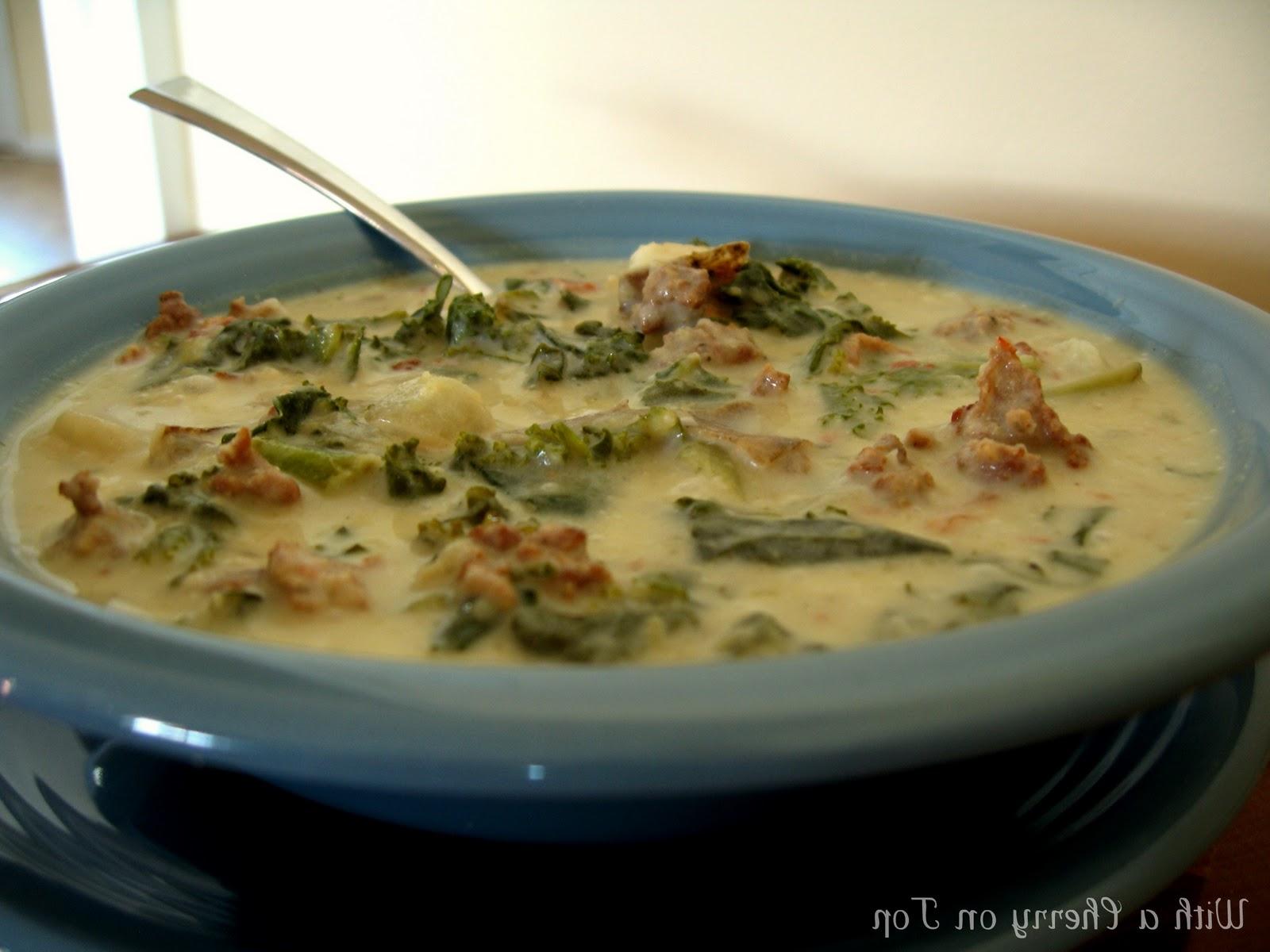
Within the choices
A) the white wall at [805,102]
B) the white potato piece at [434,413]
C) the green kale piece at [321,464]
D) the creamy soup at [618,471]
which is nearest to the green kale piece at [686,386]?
the creamy soup at [618,471]

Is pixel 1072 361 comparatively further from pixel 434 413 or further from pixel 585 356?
pixel 434 413

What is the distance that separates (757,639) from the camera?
113 centimetres

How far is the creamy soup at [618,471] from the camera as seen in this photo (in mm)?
1192

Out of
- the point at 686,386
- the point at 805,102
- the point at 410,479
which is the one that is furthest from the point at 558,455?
the point at 805,102

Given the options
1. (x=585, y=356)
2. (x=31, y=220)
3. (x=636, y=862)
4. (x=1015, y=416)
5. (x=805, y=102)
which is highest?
(x=805, y=102)

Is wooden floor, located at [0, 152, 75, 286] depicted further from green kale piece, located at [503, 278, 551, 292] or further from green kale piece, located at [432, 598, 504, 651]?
green kale piece, located at [432, 598, 504, 651]

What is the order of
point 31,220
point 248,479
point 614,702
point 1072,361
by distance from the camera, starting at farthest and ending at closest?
point 31,220 < point 1072,361 < point 248,479 < point 614,702

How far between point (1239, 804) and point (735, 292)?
50.0 inches

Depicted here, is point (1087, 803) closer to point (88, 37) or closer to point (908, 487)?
point (908, 487)

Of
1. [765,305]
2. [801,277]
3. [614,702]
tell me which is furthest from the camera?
[801,277]

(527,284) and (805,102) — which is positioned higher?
(805,102)

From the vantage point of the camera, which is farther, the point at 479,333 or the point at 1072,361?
the point at 479,333

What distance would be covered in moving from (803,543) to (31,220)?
23.7ft

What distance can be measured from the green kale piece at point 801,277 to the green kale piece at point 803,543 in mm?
1056
